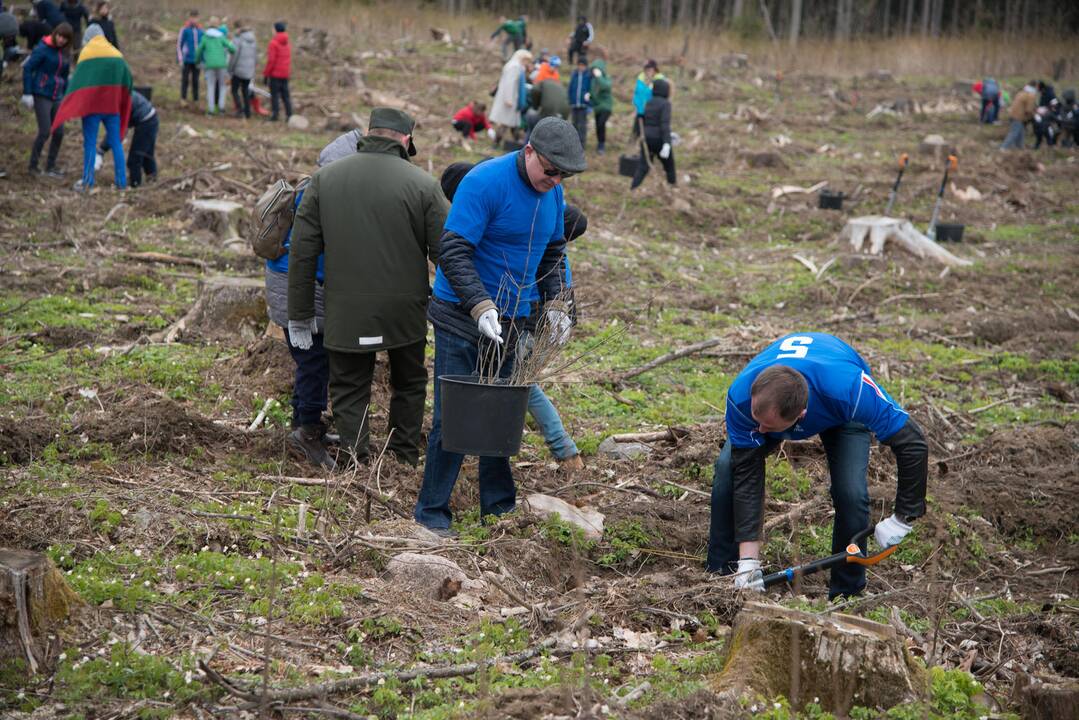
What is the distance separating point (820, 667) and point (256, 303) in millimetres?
5419

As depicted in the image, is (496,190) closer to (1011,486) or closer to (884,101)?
(1011,486)

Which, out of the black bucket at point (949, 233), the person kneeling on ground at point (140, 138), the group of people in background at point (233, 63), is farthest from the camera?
the group of people in background at point (233, 63)

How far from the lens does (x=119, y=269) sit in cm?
945

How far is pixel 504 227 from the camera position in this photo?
5.03 metres

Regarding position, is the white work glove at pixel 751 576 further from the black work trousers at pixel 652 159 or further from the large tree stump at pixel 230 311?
the black work trousers at pixel 652 159

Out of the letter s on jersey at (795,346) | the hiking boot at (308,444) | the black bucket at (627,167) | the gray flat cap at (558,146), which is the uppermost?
the gray flat cap at (558,146)

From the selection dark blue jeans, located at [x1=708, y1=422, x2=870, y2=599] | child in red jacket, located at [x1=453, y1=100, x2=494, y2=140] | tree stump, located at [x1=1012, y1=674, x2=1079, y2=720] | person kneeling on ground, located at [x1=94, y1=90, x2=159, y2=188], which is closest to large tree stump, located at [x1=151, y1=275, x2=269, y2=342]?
dark blue jeans, located at [x1=708, y1=422, x2=870, y2=599]

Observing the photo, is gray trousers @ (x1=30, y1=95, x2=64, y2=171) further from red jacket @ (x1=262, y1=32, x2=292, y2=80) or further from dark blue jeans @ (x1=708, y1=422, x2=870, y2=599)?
dark blue jeans @ (x1=708, y1=422, x2=870, y2=599)

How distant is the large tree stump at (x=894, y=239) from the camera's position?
12.8 meters

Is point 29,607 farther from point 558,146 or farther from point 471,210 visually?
point 558,146

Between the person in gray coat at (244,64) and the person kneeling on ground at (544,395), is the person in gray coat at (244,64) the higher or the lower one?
the higher one

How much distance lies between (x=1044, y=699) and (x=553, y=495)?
9.50ft

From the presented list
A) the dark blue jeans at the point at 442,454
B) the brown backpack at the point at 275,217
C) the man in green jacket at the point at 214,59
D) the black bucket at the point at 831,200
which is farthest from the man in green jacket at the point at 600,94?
the dark blue jeans at the point at 442,454

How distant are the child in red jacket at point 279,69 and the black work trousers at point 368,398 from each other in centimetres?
1337
